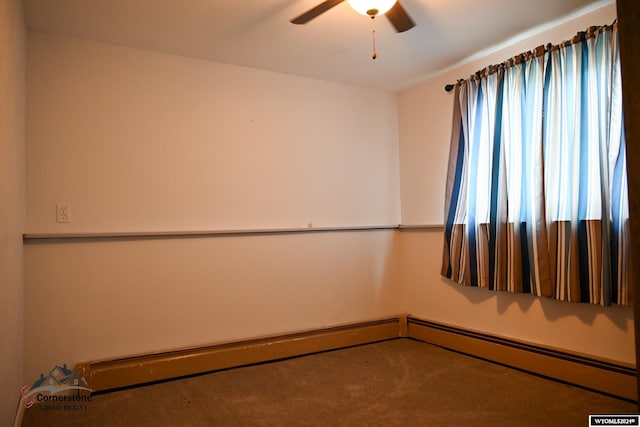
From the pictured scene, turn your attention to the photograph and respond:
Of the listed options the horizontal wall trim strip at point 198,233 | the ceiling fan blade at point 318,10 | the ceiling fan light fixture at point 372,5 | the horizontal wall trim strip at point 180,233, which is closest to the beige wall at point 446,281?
the horizontal wall trim strip at point 198,233

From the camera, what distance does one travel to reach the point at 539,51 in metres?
2.65

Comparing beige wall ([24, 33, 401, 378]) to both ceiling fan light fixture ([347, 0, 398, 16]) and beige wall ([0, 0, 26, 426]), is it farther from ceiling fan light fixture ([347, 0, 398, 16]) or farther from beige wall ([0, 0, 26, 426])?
ceiling fan light fixture ([347, 0, 398, 16])

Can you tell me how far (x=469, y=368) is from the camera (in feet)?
9.20

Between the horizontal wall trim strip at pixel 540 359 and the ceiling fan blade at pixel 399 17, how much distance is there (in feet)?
6.65

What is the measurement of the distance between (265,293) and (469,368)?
4.76 ft

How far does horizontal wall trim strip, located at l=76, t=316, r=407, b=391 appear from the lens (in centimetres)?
256

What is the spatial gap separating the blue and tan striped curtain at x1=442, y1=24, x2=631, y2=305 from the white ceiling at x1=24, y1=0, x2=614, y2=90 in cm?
28

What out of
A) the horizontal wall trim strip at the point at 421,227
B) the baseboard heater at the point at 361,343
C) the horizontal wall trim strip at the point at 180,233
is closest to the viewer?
the baseboard heater at the point at 361,343

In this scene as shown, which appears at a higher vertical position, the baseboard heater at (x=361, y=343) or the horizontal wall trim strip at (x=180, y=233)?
the horizontal wall trim strip at (x=180, y=233)

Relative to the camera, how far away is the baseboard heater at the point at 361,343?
2393 millimetres

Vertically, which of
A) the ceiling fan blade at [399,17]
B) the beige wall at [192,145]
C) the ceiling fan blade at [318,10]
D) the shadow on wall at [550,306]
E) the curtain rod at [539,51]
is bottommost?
the shadow on wall at [550,306]

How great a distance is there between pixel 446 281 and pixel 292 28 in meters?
2.12

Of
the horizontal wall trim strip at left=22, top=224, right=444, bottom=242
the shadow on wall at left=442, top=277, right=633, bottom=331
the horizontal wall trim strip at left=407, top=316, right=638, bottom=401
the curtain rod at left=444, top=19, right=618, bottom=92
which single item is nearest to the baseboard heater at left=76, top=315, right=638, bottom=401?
the horizontal wall trim strip at left=407, top=316, right=638, bottom=401

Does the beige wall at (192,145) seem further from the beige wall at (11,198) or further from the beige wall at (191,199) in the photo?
the beige wall at (11,198)
